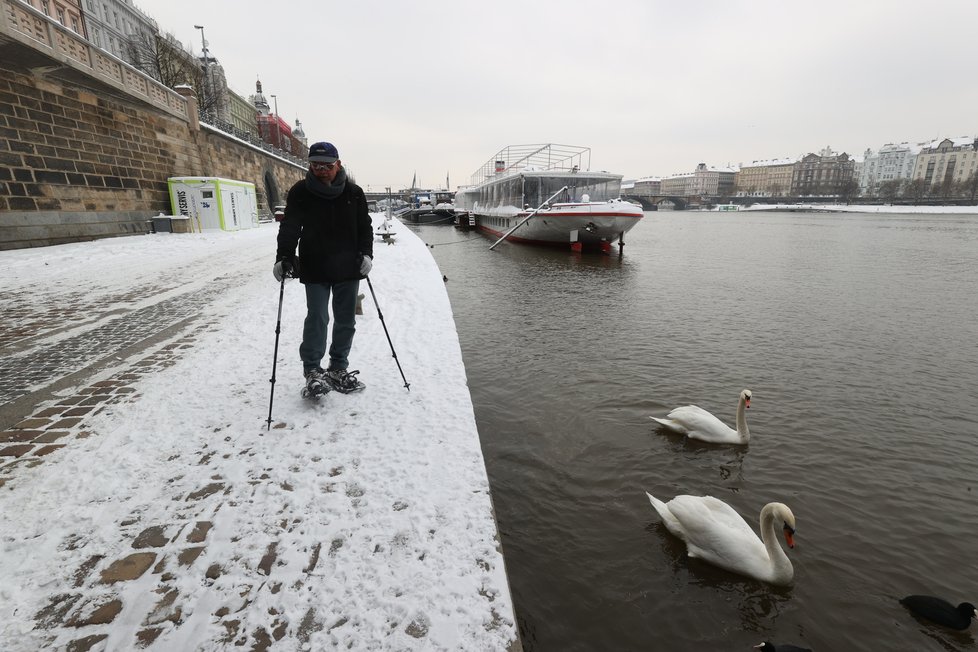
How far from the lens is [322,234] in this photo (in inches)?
158

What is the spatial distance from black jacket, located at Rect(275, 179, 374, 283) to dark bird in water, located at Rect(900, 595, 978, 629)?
189 inches

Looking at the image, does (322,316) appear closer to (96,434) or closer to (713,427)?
(96,434)

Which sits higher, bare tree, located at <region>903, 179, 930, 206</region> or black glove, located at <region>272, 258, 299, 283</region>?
bare tree, located at <region>903, 179, 930, 206</region>

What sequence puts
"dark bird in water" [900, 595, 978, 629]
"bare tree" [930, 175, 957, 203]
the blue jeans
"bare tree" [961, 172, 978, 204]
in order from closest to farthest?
"dark bird in water" [900, 595, 978, 629] < the blue jeans < "bare tree" [961, 172, 978, 204] < "bare tree" [930, 175, 957, 203]

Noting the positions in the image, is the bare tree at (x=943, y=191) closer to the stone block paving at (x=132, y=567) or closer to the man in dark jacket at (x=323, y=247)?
the man in dark jacket at (x=323, y=247)

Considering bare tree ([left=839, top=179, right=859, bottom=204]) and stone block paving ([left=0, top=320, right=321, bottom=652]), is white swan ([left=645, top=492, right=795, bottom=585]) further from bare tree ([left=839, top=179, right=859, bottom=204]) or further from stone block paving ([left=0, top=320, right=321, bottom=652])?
bare tree ([left=839, top=179, right=859, bottom=204])

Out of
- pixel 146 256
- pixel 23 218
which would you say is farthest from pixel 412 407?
pixel 23 218

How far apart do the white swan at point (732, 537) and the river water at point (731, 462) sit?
11 centimetres

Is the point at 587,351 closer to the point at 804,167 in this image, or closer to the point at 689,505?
the point at 689,505

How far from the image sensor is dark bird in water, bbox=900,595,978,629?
9.25 feet

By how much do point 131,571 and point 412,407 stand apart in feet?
7.73

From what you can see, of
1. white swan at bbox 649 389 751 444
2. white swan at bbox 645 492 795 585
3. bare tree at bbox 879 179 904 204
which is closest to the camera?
white swan at bbox 645 492 795 585

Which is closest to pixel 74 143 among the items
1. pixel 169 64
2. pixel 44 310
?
pixel 44 310

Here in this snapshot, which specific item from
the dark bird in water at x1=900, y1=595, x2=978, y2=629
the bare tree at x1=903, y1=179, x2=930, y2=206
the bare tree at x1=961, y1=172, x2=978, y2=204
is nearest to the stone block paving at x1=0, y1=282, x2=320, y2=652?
the dark bird in water at x1=900, y1=595, x2=978, y2=629
